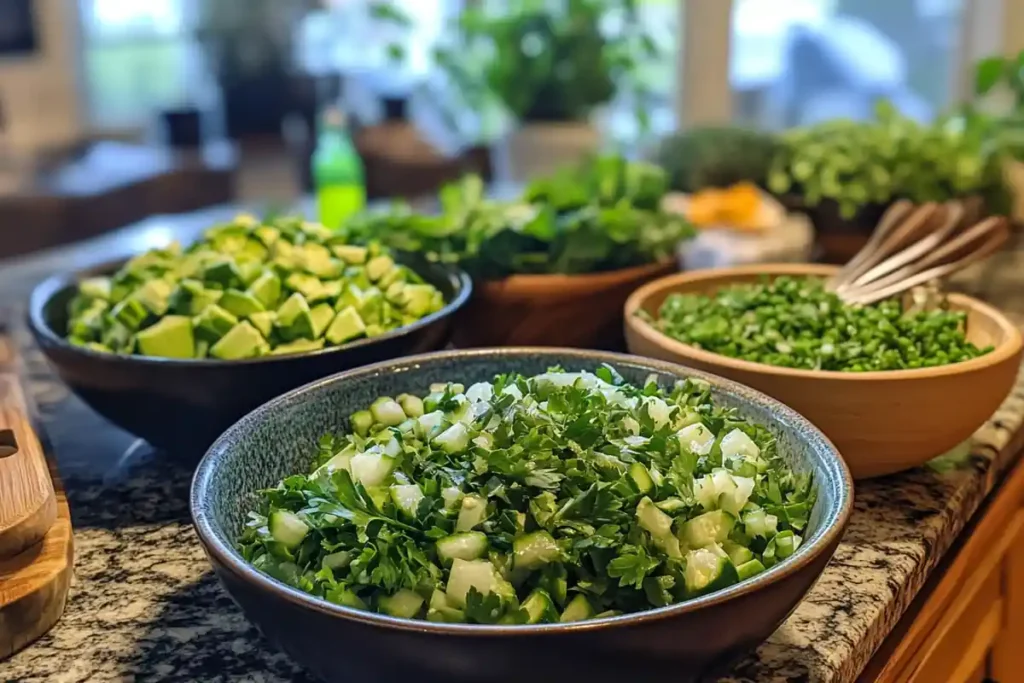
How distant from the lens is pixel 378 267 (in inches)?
46.5

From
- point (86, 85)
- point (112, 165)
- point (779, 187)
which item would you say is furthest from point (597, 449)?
point (86, 85)

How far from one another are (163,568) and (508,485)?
353 millimetres

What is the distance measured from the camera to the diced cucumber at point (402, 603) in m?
0.65

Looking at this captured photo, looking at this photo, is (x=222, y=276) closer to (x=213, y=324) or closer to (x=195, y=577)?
(x=213, y=324)

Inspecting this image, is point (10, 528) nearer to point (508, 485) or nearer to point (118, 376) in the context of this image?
point (118, 376)

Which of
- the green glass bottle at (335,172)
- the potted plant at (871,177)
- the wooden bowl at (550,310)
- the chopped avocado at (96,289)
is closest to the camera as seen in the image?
the chopped avocado at (96,289)

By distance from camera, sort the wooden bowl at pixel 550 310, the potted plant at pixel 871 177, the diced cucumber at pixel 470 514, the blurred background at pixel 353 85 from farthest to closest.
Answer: the blurred background at pixel 353 85 < the potted plant at pixel 871 177 < the wooden bowl at pixel 550 310 < the diced cucumber at pixel 470 514

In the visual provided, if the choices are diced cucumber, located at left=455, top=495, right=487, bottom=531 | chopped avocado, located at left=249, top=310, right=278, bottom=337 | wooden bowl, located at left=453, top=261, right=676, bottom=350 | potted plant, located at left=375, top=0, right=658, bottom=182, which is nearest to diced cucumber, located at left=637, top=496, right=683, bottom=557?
diced cucumber, located at left=455, top=495, right=487, bottom=531

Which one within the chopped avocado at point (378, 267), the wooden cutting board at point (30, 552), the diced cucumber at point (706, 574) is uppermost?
the chopped avocado at point (378, 267)

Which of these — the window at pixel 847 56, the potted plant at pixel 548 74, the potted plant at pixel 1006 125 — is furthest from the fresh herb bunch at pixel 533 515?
the window at pixel 847 56

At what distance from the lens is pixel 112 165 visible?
3.94m

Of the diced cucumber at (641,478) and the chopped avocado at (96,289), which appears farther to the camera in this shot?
the chopped avocado at (96,289)

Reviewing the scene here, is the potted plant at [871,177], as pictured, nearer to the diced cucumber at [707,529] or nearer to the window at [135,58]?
the diced cucumber at [707,529]

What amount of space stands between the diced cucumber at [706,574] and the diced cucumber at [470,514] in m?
0.13
